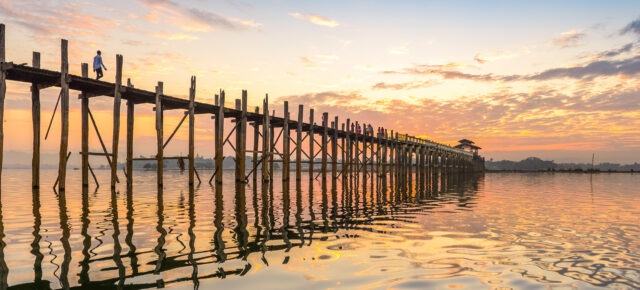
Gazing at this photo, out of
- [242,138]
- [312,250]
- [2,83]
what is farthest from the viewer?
[242,138]

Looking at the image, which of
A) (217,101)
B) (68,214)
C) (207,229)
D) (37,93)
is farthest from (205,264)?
(217,101)

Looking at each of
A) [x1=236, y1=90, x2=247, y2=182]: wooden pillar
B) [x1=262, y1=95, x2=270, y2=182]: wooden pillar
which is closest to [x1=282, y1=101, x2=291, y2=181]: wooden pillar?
[x1=262, y1=95, x2=270, y2=182]: wooden pillar

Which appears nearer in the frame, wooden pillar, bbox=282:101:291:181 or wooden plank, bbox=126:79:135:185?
wooden plank, bbox=126:79:135:185

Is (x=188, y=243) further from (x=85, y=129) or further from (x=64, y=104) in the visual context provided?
(x=85, y=129)

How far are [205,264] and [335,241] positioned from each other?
2.79 meters

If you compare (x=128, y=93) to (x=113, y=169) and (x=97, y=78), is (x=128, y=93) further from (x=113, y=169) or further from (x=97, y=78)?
(x=113, y=169)

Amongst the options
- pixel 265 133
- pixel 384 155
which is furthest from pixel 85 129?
pixel 384 155

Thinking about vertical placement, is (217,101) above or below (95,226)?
above

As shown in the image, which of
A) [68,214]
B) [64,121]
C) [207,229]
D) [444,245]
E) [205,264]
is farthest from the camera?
[64,121]

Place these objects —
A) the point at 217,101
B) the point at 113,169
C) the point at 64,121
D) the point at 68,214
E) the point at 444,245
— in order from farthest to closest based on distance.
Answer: the point at 217,101
the point at 113,169
the point at 64,121
the point at 68,214
the point at 444,245

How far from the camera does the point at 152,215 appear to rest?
11789 mm

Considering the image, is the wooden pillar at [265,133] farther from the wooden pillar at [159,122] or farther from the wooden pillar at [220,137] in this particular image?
the wooden pillar at [159,122]

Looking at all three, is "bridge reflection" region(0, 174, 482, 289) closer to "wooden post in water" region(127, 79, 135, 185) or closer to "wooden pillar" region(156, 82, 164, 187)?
"wooden post in water" region(127, 79, 135, 185)

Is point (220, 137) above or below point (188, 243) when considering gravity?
above
